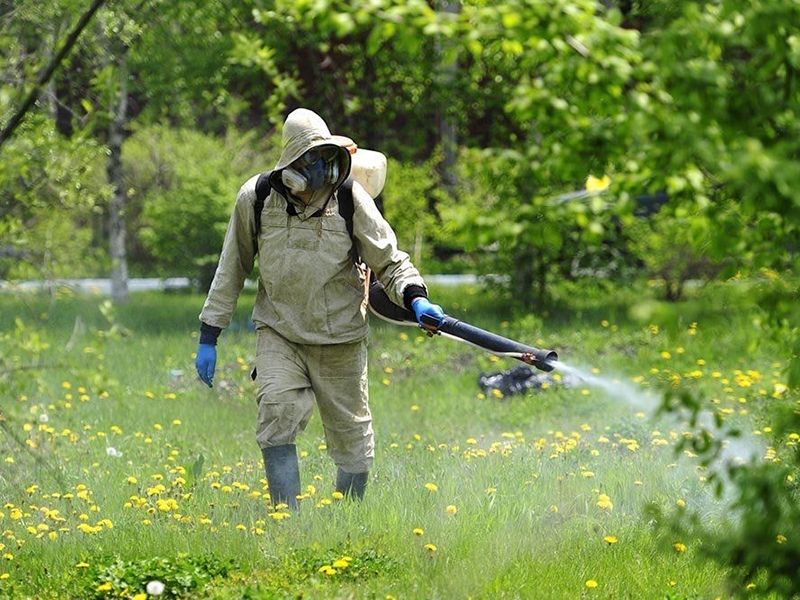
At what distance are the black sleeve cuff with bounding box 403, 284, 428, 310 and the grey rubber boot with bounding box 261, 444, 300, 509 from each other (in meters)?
0.79

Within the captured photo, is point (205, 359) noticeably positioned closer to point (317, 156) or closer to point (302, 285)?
point (302, 285)

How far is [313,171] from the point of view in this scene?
6.05m

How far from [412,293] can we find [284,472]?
0.94 meters

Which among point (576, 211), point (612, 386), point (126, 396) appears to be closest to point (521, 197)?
point (612, 386)

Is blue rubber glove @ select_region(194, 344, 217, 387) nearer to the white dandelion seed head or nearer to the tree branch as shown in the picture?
the white dandelion seed head

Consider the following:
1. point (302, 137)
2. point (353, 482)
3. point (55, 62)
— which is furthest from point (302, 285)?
point (55, 62)

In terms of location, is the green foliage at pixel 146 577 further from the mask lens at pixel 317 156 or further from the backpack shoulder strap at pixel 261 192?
the mask lens at pixel 317 156

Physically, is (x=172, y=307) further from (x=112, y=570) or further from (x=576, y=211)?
(x=576, y=211)

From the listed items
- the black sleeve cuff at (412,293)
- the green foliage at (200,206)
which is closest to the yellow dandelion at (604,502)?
the black sleeve cuff at (412,293)

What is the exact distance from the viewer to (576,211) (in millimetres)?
3338

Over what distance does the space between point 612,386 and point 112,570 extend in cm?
585

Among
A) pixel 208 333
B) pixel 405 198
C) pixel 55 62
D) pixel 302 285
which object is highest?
pixel 55 62

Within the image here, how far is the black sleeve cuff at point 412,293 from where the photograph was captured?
6180 millimetres

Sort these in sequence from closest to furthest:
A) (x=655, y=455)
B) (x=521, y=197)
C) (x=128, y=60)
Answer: (x=655, y=455)
(x=521, y=197)
(x=128, y=60)
